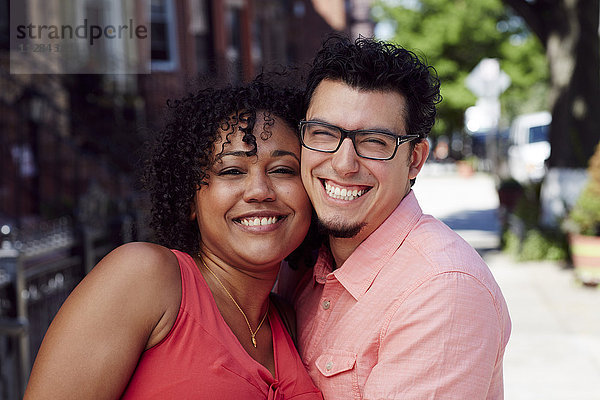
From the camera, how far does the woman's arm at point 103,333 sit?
5.91 ft

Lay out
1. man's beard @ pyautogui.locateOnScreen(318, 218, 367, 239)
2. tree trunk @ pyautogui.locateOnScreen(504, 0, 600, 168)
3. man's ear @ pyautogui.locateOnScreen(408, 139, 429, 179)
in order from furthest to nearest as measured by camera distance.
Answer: tree trunk @ pyautogui.locateOnScreen(504, 0, 600, 168) < man's ear @ pyautogui.locateOnScreen(408, 139, 429, 179) < man's beard @ pyautogui.locateOnScreen(318, 218, 367, 239)

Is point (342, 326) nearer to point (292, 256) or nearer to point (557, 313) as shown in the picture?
point (292, 256)

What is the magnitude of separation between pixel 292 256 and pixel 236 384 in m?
0.86

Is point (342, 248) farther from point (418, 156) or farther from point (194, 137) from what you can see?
point (194, 137)

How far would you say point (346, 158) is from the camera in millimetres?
2178

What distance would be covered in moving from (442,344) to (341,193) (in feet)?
2.16

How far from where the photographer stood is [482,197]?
71.6ft

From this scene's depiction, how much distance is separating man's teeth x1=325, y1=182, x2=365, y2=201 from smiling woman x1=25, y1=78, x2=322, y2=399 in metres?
0.12

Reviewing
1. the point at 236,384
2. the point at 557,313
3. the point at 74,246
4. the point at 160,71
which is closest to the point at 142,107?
the point at 160,71

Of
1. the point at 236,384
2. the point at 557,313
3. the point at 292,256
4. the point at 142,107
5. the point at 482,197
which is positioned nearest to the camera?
the point at 236,384

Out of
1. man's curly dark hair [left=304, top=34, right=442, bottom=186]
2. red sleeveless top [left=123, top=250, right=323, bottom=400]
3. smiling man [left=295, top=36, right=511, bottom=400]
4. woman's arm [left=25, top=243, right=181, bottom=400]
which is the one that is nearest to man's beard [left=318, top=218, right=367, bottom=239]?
smiling man [left=295, top=36, right=511, bottom=400]

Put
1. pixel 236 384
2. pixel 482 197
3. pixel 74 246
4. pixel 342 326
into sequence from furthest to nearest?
1. pixel 482 197
2. pixel 74 246
3. pixel 342 326
4. pixel 236 384

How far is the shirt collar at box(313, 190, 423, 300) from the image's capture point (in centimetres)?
216

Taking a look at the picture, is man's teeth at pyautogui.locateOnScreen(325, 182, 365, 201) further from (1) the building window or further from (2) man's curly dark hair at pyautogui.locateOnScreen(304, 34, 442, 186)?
(1) the building window
